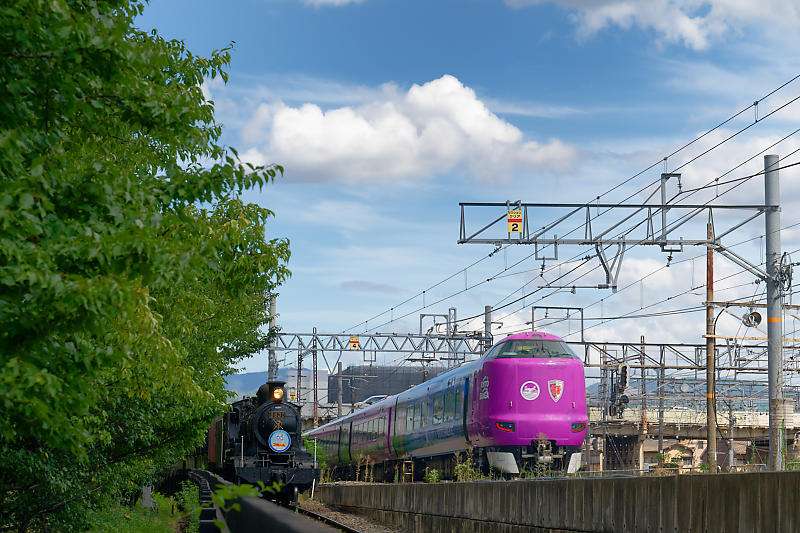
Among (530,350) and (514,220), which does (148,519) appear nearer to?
(530,350)

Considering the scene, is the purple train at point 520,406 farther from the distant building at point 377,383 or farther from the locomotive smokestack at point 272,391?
the distant building at point 377,383

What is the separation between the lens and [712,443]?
1310 inches

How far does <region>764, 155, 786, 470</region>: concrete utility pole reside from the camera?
23672mm

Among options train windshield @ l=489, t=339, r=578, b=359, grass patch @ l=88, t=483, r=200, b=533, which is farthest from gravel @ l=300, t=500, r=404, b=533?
train windshield @ l=489, t=339, r=578, b=359

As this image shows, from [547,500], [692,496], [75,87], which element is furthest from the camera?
[547,500]

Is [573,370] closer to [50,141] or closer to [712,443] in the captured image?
[712,443]

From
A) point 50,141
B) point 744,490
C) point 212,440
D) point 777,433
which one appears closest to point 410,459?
point 212,440

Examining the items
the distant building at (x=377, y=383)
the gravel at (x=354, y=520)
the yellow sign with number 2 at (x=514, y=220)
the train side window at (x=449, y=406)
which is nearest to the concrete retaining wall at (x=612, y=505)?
the gravel at (x=354, y=520)

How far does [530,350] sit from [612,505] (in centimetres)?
1331

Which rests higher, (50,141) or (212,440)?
(50,141)

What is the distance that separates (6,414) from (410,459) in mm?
26423

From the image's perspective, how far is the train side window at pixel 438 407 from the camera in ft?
97.0

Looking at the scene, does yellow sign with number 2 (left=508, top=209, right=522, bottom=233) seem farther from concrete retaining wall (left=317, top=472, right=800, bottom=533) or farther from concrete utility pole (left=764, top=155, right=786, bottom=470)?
concrete retaining wall (left=317, top=472, right=800, bottom=533)

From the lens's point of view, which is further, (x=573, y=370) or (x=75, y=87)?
(x=573, y=370)
